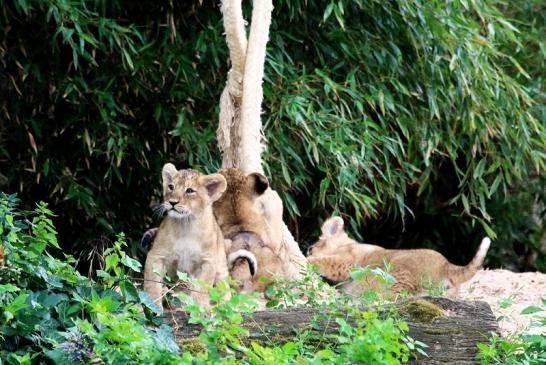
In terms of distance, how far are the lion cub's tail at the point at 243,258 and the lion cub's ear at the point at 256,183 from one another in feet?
1.25

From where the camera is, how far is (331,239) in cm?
923

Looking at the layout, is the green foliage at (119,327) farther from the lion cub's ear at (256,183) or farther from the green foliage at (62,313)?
the lion cub's ear at (256,183)

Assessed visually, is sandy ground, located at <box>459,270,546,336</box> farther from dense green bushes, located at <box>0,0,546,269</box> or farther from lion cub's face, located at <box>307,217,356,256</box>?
lion cub's face, located at <box>307,217,356,256</box>

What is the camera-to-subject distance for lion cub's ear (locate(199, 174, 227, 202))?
256 inches

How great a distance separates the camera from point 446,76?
10.1 meters

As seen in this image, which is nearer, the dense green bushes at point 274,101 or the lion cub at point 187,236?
the lion cub at point 187,236

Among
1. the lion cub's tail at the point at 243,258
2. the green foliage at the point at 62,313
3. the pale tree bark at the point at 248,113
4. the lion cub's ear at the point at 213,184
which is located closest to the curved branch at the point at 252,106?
the pale tree bark at the point at 248,113

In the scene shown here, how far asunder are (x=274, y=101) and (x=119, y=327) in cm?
523

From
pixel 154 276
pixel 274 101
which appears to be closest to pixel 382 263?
pixel 274 101

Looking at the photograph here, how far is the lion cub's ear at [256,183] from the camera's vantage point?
7141 mm

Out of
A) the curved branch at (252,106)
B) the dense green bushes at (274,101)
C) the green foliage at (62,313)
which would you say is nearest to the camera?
the green foliage at (62,313)

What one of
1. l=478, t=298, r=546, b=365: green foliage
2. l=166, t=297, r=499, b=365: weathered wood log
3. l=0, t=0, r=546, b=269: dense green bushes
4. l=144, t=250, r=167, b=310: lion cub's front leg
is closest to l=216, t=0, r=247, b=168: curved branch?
l=144, t=250, r=167, b=310: lion cub's front leg

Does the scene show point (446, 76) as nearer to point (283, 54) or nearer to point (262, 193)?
point (283, 54)

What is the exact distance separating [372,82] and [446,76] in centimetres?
60
